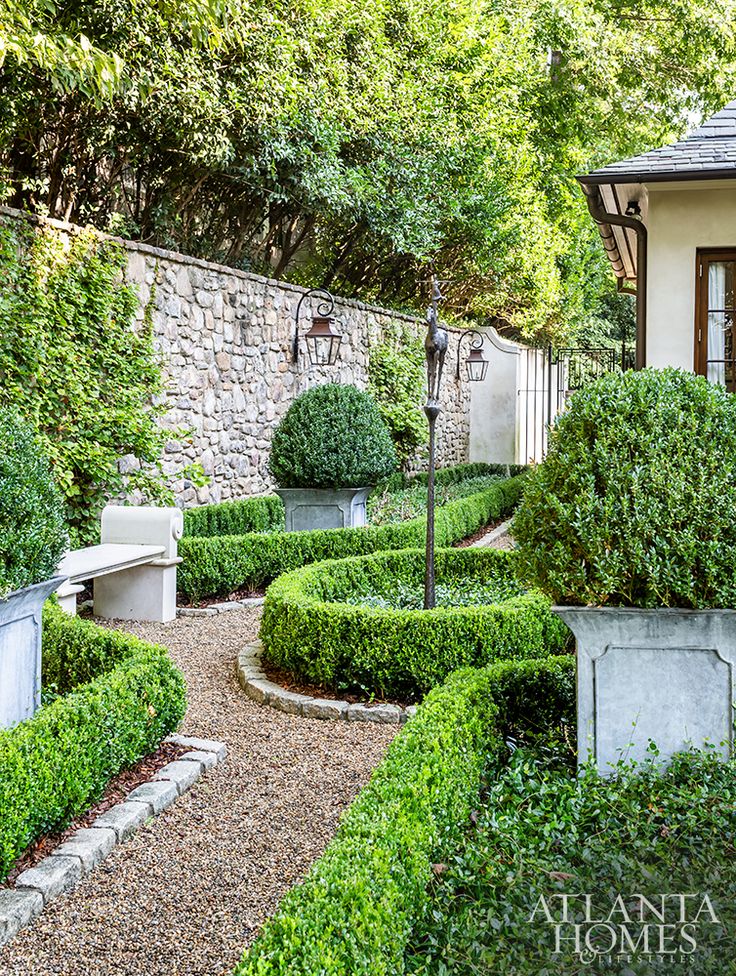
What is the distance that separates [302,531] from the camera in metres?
8.23

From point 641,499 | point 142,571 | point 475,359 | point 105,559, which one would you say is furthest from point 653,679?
point 475,359

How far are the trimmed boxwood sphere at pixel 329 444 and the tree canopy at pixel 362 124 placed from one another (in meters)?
2.62

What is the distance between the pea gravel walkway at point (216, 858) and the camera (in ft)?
8.76

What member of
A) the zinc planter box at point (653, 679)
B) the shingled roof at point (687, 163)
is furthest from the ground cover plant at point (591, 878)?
the shingled roof at point (687, 163)

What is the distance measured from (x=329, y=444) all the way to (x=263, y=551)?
110 centimetres

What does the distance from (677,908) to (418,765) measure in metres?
A: 0.85

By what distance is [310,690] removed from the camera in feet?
16.9

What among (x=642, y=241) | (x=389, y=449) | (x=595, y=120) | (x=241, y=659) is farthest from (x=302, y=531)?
(x=595, y=120)

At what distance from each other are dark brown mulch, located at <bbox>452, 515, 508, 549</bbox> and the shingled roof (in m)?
4.68

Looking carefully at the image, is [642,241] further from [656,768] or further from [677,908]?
[677,908]

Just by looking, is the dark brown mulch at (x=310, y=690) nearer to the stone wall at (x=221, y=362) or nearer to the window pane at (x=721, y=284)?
the window pane at (x=721, y=284)

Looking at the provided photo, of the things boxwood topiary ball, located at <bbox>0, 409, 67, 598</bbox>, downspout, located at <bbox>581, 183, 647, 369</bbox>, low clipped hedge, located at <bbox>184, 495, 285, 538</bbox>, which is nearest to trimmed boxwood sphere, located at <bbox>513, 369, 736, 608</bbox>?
boxwood topiary ball, located at <bbox>0, 409, 67, 598</bbox>

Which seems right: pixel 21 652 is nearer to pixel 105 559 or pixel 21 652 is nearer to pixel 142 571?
pixel 105 559

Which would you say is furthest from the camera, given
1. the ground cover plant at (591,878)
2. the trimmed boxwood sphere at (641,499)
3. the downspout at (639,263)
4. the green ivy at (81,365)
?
the green ivy at (81,365)
